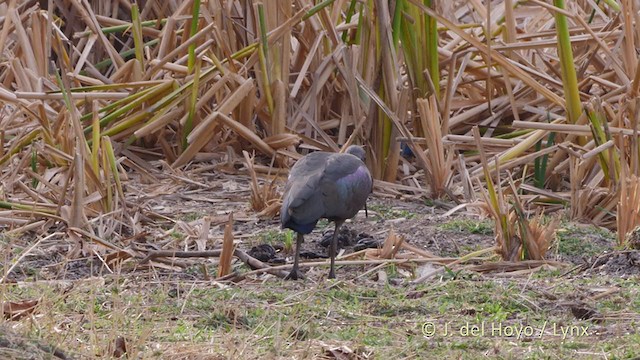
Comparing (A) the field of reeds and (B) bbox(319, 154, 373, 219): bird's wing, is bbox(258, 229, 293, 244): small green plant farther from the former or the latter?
(B) bbox(319, 154, 373, 219): bird's wing

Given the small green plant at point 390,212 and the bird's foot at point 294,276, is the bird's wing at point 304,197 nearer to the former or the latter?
the bird's foot at point 294,276

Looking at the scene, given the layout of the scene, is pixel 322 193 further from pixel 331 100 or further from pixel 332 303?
pixel 331 100

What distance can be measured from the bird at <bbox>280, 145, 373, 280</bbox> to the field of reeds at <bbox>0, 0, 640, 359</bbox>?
0.22m

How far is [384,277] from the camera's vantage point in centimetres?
488

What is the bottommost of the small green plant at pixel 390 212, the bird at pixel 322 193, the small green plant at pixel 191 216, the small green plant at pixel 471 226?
the small green plant at pixel 191 216

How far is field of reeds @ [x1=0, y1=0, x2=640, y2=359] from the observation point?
4.95m

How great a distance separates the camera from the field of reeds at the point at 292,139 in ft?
16.3

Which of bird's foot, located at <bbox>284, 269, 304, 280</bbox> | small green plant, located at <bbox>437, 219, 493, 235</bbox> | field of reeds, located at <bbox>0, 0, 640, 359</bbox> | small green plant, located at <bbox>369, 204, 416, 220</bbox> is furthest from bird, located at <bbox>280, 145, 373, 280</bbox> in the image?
small green plant, located at <bbox>369, 204, 416, 220</bbox>

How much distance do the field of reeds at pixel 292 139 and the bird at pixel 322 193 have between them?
220 millimetres

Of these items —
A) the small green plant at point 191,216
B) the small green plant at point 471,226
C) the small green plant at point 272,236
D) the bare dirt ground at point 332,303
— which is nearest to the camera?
the bare dirt ground at point 332,303

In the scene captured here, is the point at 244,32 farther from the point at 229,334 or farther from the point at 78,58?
the point at 229,334

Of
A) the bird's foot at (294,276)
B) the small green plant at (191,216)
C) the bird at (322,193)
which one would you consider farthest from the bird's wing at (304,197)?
the small green plant at (191,216)

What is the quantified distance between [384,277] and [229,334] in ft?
3.95

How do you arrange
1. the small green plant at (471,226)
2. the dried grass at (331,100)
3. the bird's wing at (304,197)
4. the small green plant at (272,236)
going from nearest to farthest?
the bird's wing at (304,197) < the small green plant at (272,236) < the small green plant at (471,226) < the dried grass at (331,100)
